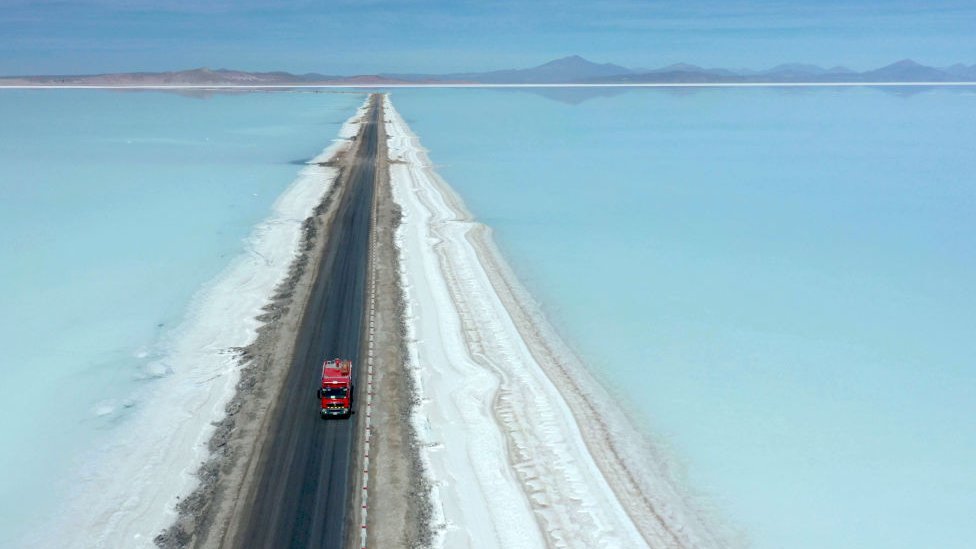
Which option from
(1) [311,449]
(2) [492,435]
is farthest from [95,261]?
(2) [492,435]

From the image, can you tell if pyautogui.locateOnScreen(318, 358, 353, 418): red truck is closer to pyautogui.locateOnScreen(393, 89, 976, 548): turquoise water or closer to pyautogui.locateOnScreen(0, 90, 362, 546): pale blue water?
pyautogui.locateOnScreen(0, 90, 362, 546): pale blue water

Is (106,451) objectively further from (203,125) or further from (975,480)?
(203,125)

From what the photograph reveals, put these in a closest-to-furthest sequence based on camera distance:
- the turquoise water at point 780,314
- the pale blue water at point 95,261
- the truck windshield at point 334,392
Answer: the turquoise water at point 780,314
the truck windshield at point 334,392
the pale blue water at point 95,261

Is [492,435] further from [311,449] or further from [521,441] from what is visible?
[311,449]

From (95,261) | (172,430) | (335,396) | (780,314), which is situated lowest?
(172,430)

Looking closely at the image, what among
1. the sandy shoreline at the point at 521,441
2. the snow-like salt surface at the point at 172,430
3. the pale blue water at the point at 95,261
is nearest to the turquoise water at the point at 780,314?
the sandy shoreline at the point at 521,441

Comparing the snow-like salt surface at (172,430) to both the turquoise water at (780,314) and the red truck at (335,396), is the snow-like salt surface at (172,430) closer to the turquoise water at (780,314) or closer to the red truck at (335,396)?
the red truck at (335,396)

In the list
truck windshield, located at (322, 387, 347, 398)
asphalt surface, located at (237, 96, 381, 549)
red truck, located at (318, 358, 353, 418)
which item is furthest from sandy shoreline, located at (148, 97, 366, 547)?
truck windshield, located at (322, 387, 347, 398)

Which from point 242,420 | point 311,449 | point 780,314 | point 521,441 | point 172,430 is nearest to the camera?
point 311,449

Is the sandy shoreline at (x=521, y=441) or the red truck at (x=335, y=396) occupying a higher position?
the red truck at (x=335, y=396)
